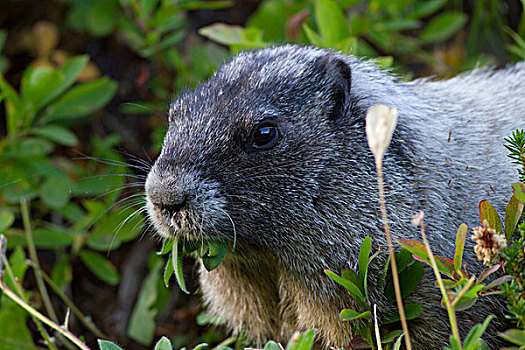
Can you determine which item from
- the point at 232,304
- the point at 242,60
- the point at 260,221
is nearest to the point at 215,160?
the point at 260,221

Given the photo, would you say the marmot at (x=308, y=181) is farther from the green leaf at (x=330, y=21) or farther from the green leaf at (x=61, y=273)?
the green leaf at (x=61, y=273)

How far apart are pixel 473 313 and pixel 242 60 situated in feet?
5.43

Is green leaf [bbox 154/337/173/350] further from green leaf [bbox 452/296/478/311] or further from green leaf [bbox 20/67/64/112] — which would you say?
green leaf [bbox 20/67/64/112]

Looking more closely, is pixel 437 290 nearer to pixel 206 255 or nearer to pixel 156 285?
pixel 206 255

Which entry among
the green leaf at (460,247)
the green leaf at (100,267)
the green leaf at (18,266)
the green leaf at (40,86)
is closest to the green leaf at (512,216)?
the green leaf at (460,247)

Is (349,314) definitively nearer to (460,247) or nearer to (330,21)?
(460,247)

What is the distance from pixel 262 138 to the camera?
2.74 metres

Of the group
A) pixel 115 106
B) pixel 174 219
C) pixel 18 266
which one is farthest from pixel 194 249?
pixel 115 106

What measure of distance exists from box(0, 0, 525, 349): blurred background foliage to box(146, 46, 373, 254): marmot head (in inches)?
20.3

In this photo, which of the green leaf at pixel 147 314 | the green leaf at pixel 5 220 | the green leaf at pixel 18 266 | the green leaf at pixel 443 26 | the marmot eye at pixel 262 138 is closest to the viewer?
the marmot eye at pixel 262 138

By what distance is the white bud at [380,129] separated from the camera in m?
2.00

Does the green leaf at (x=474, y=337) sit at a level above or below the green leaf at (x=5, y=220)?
above

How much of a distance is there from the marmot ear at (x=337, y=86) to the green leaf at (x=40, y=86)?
1.99 m

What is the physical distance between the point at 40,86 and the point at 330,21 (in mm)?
1962
